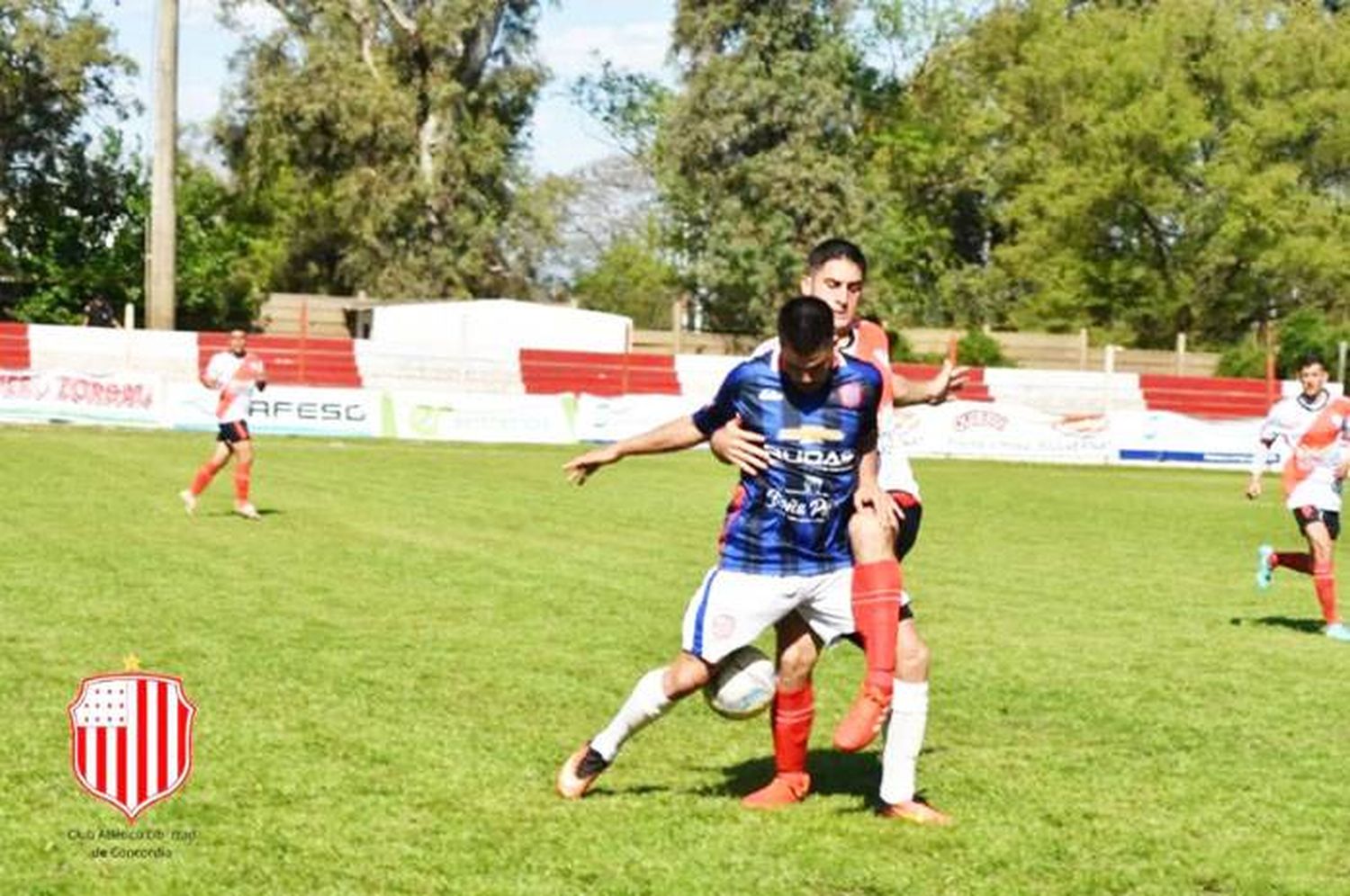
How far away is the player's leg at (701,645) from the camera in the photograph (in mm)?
7227

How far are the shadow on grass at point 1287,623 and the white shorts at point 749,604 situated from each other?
7358 mm

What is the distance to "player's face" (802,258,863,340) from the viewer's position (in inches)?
291

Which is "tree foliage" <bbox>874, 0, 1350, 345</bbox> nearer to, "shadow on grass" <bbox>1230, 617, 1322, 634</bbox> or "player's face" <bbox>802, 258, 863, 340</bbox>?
"shadow on grass" <bbox>1230, 617, 1322, 634</bbox>

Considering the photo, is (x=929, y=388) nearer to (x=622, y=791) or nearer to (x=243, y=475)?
(x=622, y=791)

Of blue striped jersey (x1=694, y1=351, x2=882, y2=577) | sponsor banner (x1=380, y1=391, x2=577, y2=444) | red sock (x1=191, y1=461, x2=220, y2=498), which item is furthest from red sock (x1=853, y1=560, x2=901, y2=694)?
sponsor banner (x1=380, y1=391, x2=577, y2=444)

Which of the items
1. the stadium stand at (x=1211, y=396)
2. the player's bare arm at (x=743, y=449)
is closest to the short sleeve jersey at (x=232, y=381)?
the player's bare arm at (x=743, y=449)

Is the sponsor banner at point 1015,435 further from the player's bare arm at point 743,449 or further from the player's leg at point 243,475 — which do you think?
the player's bare arm at point 743,449

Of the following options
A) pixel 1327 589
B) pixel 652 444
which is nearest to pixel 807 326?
pixel 652 444

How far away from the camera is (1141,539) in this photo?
21594 millimetres

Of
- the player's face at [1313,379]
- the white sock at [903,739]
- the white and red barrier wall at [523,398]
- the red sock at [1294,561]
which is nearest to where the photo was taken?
the white sock at [903,739]

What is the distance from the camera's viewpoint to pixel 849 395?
714cm

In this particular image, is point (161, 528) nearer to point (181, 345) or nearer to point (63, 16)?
point (181, 345)

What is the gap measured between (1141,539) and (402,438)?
18519 millimetres

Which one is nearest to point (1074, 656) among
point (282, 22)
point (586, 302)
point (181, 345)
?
point (181, 345)
